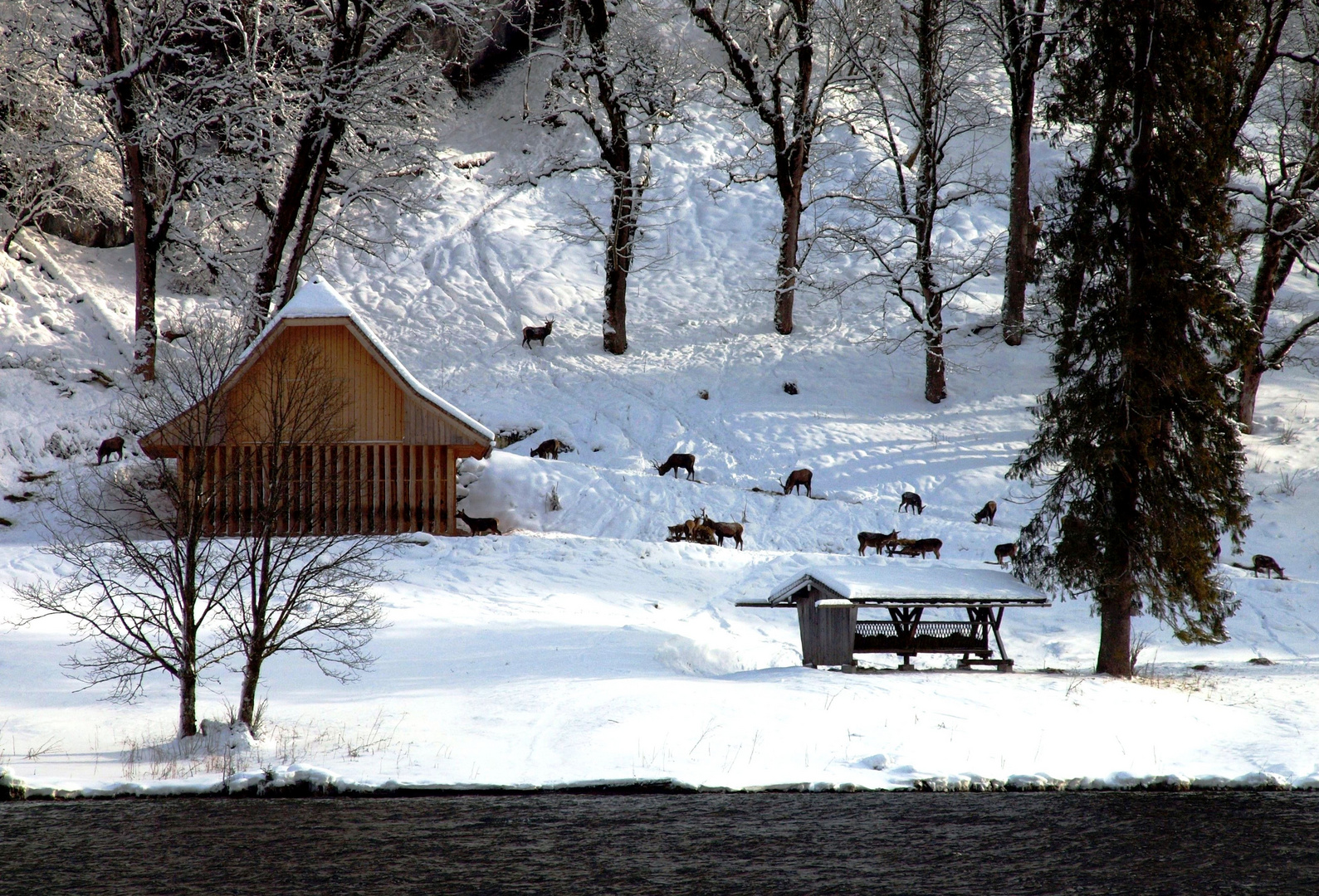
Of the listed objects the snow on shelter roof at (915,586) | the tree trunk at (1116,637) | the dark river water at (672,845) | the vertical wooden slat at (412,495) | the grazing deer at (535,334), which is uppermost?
the grazing deer at (535,334)

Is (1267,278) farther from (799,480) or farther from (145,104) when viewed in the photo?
(145,104)

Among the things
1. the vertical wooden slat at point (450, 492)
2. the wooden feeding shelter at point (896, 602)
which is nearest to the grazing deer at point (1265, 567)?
the wooden feeding shelter at point (896, 602)

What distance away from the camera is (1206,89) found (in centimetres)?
1532

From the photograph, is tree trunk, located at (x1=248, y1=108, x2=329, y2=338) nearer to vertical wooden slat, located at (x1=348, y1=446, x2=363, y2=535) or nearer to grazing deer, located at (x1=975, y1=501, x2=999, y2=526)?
Answer: vertical wooden slat, located at (x1=348, y1=446, x2=363, y2=535)

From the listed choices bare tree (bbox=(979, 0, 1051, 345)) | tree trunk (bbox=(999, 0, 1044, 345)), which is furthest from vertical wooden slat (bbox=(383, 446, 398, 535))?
tree trunk (bbox=(999, 0, 1044, 345))

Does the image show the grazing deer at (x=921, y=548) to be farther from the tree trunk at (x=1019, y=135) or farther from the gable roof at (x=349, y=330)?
the tree trunk at (x=1019, y=135)

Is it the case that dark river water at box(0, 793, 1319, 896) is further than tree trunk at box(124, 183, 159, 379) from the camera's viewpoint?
No

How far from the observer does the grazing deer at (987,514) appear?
24.2 metres

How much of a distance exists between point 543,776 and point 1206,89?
12.8 meters

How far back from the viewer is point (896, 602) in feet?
49.1

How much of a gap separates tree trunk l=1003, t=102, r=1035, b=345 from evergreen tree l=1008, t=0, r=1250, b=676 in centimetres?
1551

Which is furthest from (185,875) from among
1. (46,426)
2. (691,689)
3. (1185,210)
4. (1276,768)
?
(46,426)

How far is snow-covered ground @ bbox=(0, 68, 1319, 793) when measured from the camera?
12.3 metres

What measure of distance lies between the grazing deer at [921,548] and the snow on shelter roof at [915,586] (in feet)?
16.8
